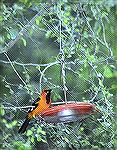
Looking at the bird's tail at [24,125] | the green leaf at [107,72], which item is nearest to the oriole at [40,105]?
the bird's tail at [24,125]

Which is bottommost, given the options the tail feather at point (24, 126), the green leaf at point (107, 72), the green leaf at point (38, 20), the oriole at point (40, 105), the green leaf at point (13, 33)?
the green leaf at point (107, 72)

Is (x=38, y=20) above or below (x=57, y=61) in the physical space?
above

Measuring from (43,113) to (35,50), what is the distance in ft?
1.09

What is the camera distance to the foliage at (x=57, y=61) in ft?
7.08

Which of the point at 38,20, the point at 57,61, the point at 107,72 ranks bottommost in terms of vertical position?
the point at 107,72

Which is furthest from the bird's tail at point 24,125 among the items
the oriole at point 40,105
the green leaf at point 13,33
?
the green leaf at point 13,33

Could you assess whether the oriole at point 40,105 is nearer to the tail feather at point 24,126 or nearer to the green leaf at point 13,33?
the tail feather at point 24,126

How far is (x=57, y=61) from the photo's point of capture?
217 centimetres

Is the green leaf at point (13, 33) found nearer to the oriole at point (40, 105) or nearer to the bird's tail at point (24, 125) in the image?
the oriole at point (40, 105)

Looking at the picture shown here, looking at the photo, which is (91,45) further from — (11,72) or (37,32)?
(11,72)

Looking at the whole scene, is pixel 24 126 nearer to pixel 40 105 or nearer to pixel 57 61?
pixel 40 105

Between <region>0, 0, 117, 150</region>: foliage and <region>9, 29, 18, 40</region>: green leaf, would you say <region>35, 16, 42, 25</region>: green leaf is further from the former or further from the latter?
<region>9, 29, 18, 40</region>: green leaf

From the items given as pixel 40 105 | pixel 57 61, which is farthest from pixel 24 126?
pixel 57 61

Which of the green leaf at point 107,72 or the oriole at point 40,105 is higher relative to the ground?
the oriole at point 40,105
